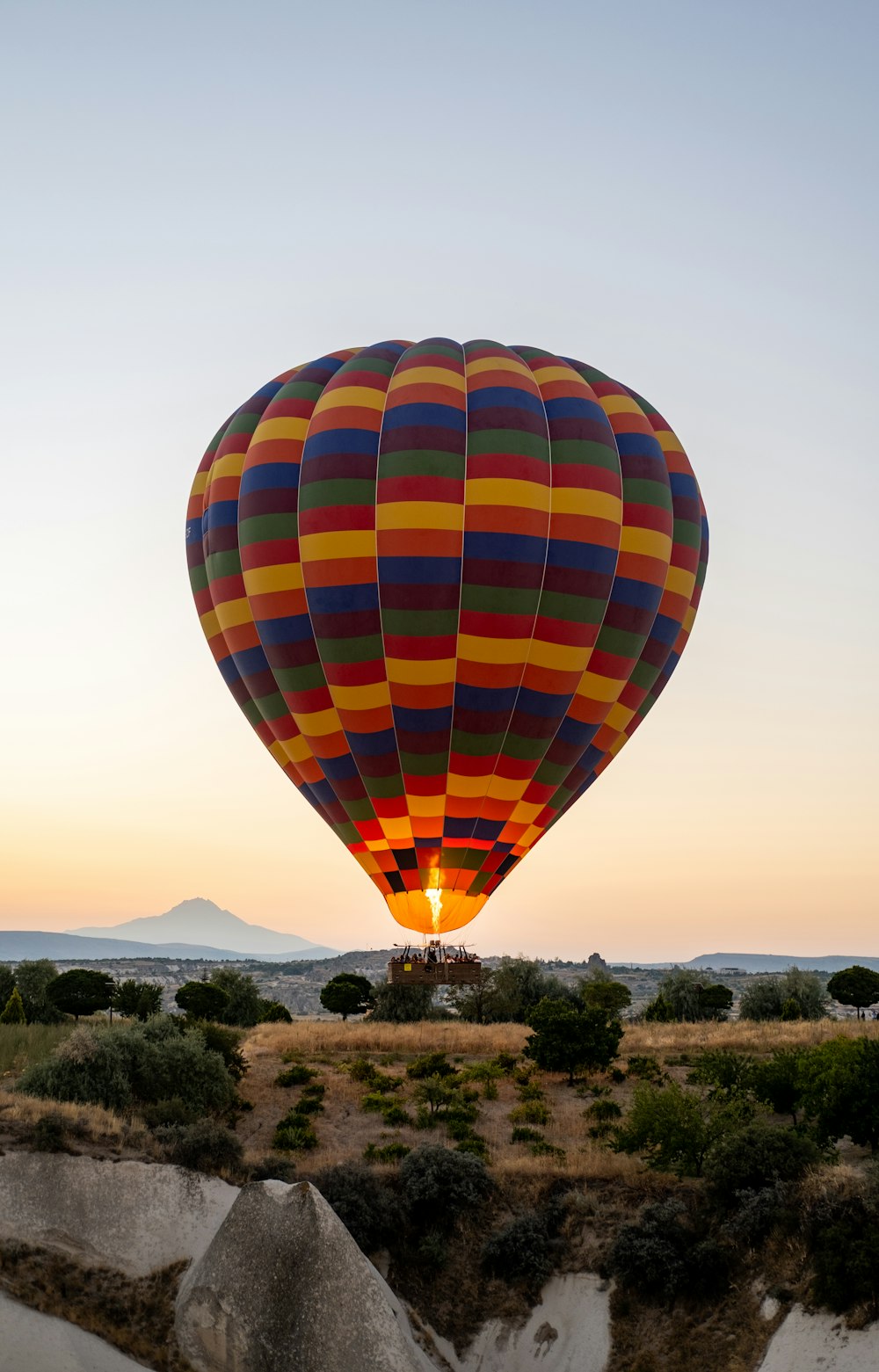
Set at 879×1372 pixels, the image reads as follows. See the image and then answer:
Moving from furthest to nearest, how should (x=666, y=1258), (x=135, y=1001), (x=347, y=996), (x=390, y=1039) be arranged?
(x=347, y=996)
(x=135, y=1001)
(x=390, y=1039)
(x=666, y=1258)

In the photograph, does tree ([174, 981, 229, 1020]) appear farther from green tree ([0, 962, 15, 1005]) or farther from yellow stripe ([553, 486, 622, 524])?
yellow stripe ([553, 486, 622, 524])

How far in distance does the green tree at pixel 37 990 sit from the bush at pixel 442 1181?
21.4 meters

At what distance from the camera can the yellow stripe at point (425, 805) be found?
22.9 metres

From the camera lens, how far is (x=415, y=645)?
71.4 feet

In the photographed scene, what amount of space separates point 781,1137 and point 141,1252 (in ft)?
36.7

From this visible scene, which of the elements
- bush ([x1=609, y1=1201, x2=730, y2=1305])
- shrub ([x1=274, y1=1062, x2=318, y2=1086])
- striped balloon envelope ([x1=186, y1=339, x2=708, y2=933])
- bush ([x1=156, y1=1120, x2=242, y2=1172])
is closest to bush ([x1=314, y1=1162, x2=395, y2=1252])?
bush ([x1=156, y1=1120, x2=242, y2=1172])

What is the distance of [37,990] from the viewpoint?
4397cm

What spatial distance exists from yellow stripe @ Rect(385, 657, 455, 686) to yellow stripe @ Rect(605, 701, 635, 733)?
15.6 feet

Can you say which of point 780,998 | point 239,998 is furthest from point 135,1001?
point 780,998

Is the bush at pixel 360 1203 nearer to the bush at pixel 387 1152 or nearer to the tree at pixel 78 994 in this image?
the bush at pixel 387 1152

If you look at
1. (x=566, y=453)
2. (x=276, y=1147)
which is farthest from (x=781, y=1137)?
(x=566, y=453)

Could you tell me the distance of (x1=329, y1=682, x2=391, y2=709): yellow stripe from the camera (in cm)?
2228

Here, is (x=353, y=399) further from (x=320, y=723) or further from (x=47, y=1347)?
(x=47, y=1347)

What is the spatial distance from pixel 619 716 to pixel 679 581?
370cm
